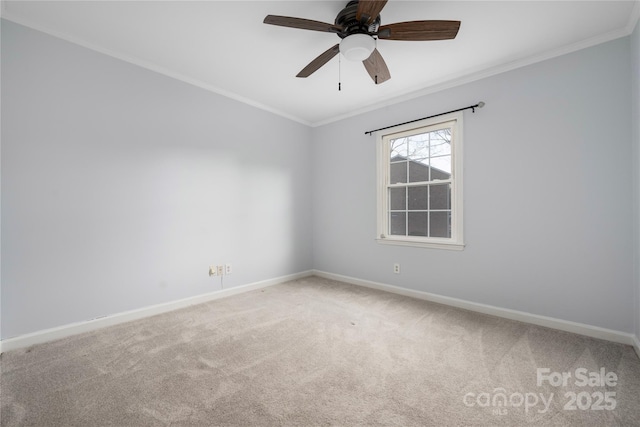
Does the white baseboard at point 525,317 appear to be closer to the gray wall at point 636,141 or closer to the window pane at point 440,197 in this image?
the gray wall at point 636,141

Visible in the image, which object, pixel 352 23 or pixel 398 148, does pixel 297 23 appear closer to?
pixel 352 23

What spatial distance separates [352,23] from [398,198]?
2.23 m

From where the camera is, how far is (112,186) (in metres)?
2.56

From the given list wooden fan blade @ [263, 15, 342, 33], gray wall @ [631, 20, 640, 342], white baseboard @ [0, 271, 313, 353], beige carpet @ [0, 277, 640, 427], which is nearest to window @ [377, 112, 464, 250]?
beige carpet @ [0, 277, 640, 427]

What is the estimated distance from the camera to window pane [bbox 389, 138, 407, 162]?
3570 mm

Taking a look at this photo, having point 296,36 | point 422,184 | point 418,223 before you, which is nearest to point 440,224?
point 418,223

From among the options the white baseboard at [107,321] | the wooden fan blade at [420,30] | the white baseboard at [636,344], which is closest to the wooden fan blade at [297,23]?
the wooden fan blade at [420,30]

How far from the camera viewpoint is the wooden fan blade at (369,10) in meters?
1.61

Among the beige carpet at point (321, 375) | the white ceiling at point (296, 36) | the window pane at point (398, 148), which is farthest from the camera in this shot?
the window pane at point (398, 148)

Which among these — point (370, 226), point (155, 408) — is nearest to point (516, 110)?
point (370, 226)

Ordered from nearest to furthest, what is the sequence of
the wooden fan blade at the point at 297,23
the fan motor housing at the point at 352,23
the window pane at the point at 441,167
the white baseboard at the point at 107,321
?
the wooden fan blade at the point at 297,23
the fan motor housing at the point at 352,23
the white baseboard at the point at 107,321
the window pane at the point at 441,167

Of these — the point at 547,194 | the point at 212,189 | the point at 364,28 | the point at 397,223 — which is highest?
the point at 364,28

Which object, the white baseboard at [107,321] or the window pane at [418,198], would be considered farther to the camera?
the window pane at [418,198]

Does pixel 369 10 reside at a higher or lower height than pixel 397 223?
higher
